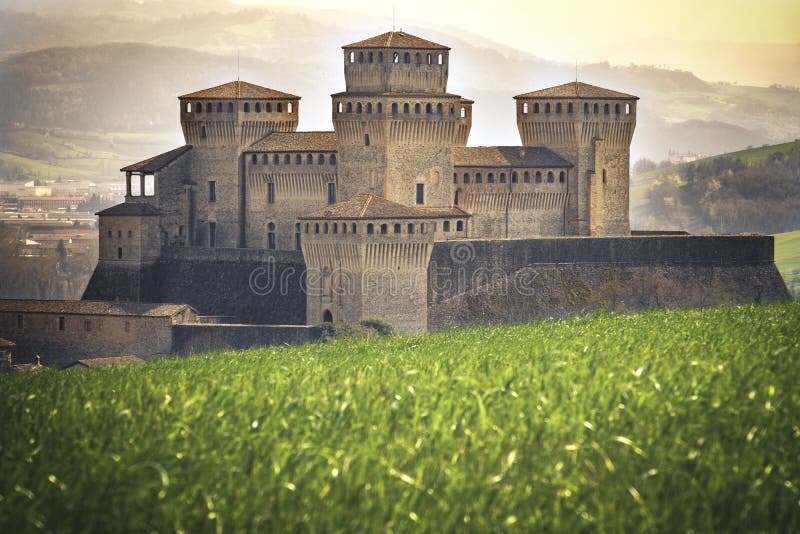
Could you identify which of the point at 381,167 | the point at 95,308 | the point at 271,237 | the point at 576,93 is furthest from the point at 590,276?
Result: the point at 95,308

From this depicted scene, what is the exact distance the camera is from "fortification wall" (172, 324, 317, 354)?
44544 millimetres

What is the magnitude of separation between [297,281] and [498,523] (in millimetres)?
32068

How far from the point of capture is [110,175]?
161625 mm

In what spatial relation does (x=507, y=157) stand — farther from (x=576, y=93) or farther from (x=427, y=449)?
(x=427, y=449)

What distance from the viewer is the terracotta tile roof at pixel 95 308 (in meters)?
47.8

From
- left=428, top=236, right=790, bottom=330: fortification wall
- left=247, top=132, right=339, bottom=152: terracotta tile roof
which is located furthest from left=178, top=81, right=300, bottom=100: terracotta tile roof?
left=428, top=236, right=790, bottom=330: fortification wall

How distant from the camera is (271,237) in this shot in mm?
51594

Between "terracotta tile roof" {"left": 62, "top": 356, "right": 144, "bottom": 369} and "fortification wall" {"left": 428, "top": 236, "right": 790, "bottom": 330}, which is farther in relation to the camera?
"fortification wall" {"left": 428, "top": 236, "right": 790, "bottom": 330}

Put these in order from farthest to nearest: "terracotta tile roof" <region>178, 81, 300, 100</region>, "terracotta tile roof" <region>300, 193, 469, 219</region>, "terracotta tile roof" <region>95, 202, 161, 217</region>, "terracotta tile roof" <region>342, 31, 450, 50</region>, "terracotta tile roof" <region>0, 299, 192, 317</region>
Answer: "terracotta tile roof" <region>178, 81, 300, 100</region>, "terracotta tile roof" <region>95, 202, 161, 217</region>, "terracotta tile roof" <region>342, 31, 450, 50</region>, "terracotta tile roof" <region>0, 299, 192, 317</region>, "terracotta tile roof" <region>300, 193, 469, 219</region>

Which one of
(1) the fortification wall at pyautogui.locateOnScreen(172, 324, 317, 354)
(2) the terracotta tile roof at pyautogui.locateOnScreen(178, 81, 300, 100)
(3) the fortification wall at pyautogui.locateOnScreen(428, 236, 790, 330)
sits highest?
(2) the terracotta tile roof at pyautogui.locateOnScreen(178, 81, 300, 100)

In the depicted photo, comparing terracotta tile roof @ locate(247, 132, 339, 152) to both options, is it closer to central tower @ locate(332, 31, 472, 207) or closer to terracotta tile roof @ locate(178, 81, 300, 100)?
terracotta tile roof @ locate(178, 81, 300, 100)

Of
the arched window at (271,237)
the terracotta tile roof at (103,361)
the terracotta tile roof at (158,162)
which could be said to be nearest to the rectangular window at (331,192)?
the arched window at (271,237)

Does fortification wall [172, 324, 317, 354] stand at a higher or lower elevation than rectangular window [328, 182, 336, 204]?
lower

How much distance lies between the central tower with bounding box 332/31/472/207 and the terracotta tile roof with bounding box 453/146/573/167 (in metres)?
→ 2.05
